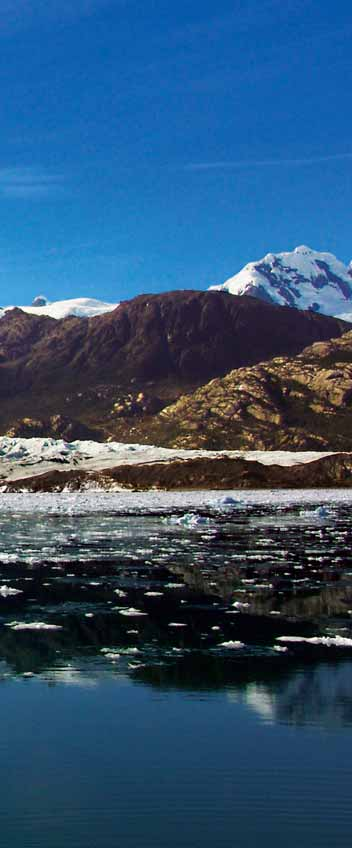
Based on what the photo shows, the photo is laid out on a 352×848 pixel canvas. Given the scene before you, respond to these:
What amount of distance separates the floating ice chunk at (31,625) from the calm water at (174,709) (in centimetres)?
9

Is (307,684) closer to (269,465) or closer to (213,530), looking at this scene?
(213,530)

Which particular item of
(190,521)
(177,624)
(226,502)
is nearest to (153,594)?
(177,624)

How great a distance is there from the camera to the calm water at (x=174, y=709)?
12.2 metres

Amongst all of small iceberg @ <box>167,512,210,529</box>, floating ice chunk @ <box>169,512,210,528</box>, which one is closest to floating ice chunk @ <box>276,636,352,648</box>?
small iceberg @ <box>167,512,210,529</box>

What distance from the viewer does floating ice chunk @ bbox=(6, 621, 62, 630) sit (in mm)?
25578

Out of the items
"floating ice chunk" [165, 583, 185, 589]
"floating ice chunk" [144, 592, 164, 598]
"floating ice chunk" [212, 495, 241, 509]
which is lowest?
"floating ice chunk" [144, 592, 164, 598]

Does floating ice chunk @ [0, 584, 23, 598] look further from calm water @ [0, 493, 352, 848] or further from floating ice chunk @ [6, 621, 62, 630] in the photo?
floating ice chunk @ [6, 621, 62, 630]

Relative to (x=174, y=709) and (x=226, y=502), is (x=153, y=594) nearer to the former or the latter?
(x=174, y=709)

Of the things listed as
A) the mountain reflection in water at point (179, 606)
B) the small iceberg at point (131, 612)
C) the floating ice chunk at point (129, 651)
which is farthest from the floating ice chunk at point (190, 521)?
the floating ice chunk at point (129, 651)

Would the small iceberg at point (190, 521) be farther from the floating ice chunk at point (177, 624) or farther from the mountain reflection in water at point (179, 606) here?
the floating ice chunk at point (177, 624)

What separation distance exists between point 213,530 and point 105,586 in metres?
34.5

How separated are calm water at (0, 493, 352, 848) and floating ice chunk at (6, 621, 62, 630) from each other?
0.29ft

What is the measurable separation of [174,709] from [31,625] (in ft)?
30.2

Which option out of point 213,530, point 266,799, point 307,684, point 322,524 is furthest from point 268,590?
point 322,524
